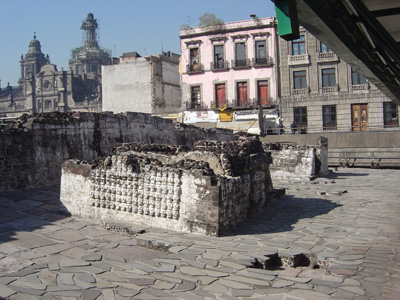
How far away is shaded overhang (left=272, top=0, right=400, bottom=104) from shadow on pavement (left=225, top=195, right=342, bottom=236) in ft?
13.0

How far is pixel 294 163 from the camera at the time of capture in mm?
15562

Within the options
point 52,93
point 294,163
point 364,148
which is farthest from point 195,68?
point 52,93

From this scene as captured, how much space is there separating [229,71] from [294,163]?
17147 millimetres

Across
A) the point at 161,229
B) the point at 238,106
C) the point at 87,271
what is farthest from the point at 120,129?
the point at 238,106

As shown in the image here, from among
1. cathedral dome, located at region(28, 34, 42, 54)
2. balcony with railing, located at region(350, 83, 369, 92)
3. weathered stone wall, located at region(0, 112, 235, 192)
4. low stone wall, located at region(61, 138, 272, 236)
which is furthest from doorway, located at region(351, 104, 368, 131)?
cathedral dome, located at region(28, 34, 42, 54)

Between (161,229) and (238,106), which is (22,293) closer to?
(161,229)

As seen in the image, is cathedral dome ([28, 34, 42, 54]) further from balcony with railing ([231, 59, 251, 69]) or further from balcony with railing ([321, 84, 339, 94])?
balcony with railing ([321, 84, 339, 94])

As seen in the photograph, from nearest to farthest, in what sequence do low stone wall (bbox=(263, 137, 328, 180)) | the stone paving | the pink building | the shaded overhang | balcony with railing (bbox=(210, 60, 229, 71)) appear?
the shaded overhang, the stone paving, low stone wall (bbox=(263, 137, 328, 180)), the pink building, balcony with railing (bbox=(210, 60, 229, 71))

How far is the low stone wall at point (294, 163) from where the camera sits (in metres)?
15.3

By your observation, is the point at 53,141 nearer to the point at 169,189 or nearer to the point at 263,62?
the point at 169,189

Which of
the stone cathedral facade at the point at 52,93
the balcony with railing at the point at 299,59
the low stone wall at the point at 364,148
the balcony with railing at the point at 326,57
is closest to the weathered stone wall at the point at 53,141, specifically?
the low stone wall at the point at 364,148

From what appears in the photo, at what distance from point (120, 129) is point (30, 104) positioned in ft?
210

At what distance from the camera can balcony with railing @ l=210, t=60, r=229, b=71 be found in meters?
31.2

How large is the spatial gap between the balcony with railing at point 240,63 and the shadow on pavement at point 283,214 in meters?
21.0
